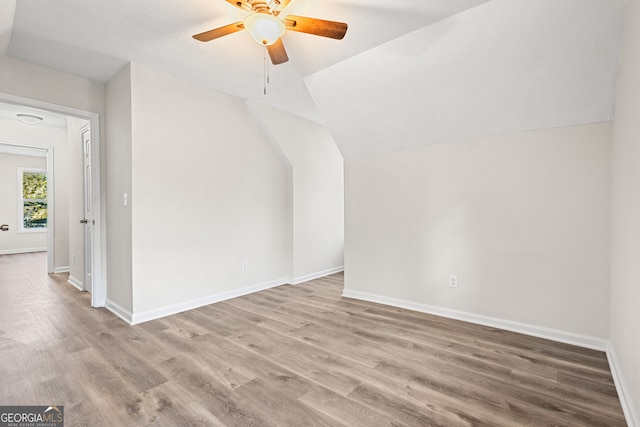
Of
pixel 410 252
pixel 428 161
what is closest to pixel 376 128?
pixel 428 161

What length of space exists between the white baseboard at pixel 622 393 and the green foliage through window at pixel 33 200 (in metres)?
11.2

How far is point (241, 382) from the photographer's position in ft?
6.22

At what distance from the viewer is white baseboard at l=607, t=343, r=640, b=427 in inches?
56.7

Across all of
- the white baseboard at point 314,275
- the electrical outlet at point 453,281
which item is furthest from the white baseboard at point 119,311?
the electrical outlet at point 453,281

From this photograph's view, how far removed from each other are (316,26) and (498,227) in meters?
2.27

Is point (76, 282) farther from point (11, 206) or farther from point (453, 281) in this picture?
point (11, 206)

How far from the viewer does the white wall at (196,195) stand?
116 inches

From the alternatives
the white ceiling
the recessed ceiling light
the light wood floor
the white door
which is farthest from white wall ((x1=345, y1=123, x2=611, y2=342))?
the recessed ceiling light

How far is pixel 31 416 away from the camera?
5.24 feet

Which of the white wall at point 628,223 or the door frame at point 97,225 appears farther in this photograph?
the door frame at point 97,225

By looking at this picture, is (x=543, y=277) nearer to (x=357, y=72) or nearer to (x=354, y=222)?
(x=354, y=222)

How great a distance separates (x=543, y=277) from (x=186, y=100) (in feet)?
12.7

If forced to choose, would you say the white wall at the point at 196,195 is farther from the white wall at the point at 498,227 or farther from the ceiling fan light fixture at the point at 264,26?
the ceiling fan light fixture at the point at 264,26

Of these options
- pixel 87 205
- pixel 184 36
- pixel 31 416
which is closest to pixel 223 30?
pixel 184 36
